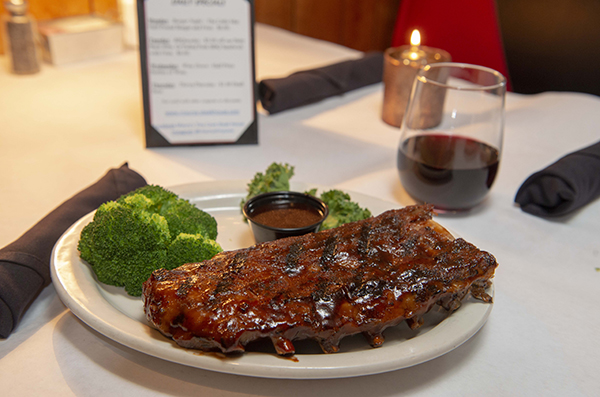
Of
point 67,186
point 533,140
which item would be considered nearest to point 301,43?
point 533,140

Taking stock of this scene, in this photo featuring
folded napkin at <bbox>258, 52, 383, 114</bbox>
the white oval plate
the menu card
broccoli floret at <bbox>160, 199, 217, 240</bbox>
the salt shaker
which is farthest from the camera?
the salt shaker

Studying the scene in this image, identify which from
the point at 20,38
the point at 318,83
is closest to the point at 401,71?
the point at 318,83

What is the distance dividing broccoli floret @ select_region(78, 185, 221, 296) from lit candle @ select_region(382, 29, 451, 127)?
47.4 inches

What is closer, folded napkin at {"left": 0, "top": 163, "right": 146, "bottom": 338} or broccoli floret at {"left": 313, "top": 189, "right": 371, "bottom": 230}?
folded napkin at {"left": 0, "top": 163, "right": 146, "bottom": 338}

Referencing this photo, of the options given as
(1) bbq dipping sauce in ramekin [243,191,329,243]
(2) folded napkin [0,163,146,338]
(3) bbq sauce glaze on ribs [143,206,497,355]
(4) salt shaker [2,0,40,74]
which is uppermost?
(4) salt shaker [2,0,40,74]

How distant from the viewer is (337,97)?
7.91 feet

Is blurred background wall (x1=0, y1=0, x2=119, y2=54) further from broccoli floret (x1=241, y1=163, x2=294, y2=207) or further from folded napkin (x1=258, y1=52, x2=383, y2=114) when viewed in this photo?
broccoli floret (x1=241, y1=163, x2=294, y2=207)

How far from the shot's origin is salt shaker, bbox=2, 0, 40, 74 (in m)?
2.31

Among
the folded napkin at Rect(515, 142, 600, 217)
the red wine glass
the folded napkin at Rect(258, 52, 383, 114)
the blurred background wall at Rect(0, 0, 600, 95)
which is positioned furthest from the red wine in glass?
the blurred background wall at Rect(0, 0, 600, 95)

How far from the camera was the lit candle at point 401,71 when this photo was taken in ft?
6.49

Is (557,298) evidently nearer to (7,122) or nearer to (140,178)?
(140,178)

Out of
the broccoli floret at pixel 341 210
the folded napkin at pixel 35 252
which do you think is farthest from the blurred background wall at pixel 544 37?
the broccoli floret at pixel 341 210

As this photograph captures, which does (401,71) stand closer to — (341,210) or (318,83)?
(318,83)

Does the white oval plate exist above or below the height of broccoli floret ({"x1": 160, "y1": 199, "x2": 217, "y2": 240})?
below
